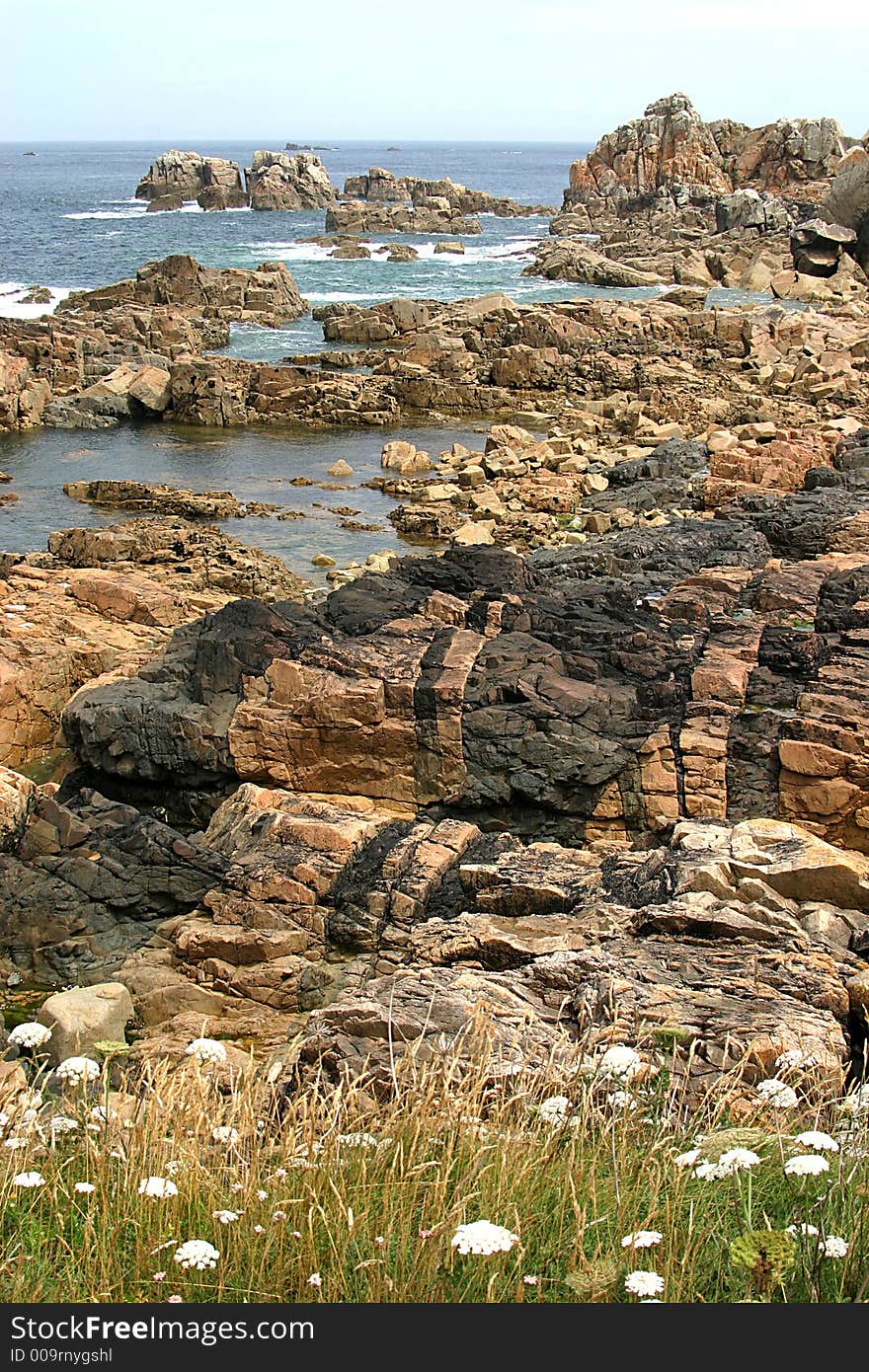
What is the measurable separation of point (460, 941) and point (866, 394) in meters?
25.0

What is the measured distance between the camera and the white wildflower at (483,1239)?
2.97 metres

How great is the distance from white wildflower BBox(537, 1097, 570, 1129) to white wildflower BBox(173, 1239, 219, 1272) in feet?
4.19

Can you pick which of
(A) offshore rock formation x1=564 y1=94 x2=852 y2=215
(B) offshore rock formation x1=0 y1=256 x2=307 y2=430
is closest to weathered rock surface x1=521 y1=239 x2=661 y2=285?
(B) offshore rock formation x1=0 y1=256 x2=307 y2=430

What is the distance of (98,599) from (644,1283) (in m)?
14.0

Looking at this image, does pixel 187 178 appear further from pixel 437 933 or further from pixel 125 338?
pixel 437 933

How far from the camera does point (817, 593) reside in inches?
538

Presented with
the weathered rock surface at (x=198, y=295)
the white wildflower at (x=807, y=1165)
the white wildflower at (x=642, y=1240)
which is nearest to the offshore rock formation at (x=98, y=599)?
the white wildflower at (x=642, y=1240)

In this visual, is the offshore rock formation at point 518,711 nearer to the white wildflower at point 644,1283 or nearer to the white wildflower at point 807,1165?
the white wildflower at point 807,1165

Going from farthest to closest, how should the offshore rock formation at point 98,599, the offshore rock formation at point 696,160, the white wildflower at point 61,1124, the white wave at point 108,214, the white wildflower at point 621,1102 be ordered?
the white wave at point 108,214 < the offshore rock formation at point 696,160 < the offshore rock formation at point 98,599 < the white wildflower at point 61,1124 < the white wildflower at point 621,1102

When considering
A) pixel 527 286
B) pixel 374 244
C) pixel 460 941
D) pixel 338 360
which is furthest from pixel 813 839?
pixel 374 244

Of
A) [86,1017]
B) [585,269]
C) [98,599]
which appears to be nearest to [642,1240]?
[86,1017]

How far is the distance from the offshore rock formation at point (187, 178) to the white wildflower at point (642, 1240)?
120 meters

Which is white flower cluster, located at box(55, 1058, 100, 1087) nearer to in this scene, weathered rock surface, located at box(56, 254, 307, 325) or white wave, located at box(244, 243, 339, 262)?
weathered rock surface, located at box(56, 254, 307, 325)
